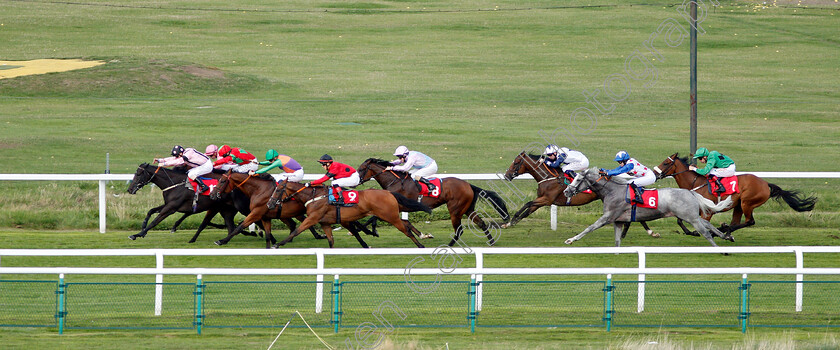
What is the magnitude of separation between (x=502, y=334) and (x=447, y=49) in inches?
1272

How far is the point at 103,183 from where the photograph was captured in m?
14.0

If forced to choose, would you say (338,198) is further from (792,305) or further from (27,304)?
(792,305)

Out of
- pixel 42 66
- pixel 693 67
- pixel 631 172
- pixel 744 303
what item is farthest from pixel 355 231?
pixel 42 66

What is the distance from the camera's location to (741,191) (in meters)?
13.7

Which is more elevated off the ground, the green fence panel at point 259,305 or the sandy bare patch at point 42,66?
the sandy bare patch at point 42,66

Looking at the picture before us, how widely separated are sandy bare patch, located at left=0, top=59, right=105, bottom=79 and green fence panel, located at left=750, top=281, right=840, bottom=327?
86.9 ft

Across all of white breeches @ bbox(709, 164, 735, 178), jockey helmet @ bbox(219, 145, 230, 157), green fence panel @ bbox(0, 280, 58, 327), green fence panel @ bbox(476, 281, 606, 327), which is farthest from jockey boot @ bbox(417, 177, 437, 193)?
green fence panel @ bbox(0, 280, 58, 327)

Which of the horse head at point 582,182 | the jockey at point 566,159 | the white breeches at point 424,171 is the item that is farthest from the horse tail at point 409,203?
the jockey at point 566,159

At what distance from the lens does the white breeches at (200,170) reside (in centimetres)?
1323

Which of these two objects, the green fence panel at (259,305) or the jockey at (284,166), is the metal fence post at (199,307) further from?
the jockey at (284,166)

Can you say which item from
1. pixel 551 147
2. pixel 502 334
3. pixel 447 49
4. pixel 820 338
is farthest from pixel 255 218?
pixel 447 49

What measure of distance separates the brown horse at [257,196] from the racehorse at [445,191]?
46.9 inches

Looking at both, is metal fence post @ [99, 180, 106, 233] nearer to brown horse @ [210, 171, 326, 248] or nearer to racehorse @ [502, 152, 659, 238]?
brown horse @ [210, 171, 326, 248]

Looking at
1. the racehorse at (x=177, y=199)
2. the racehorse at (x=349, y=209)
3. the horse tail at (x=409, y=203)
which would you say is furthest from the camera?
the racehorse at (x=177, y=199)
